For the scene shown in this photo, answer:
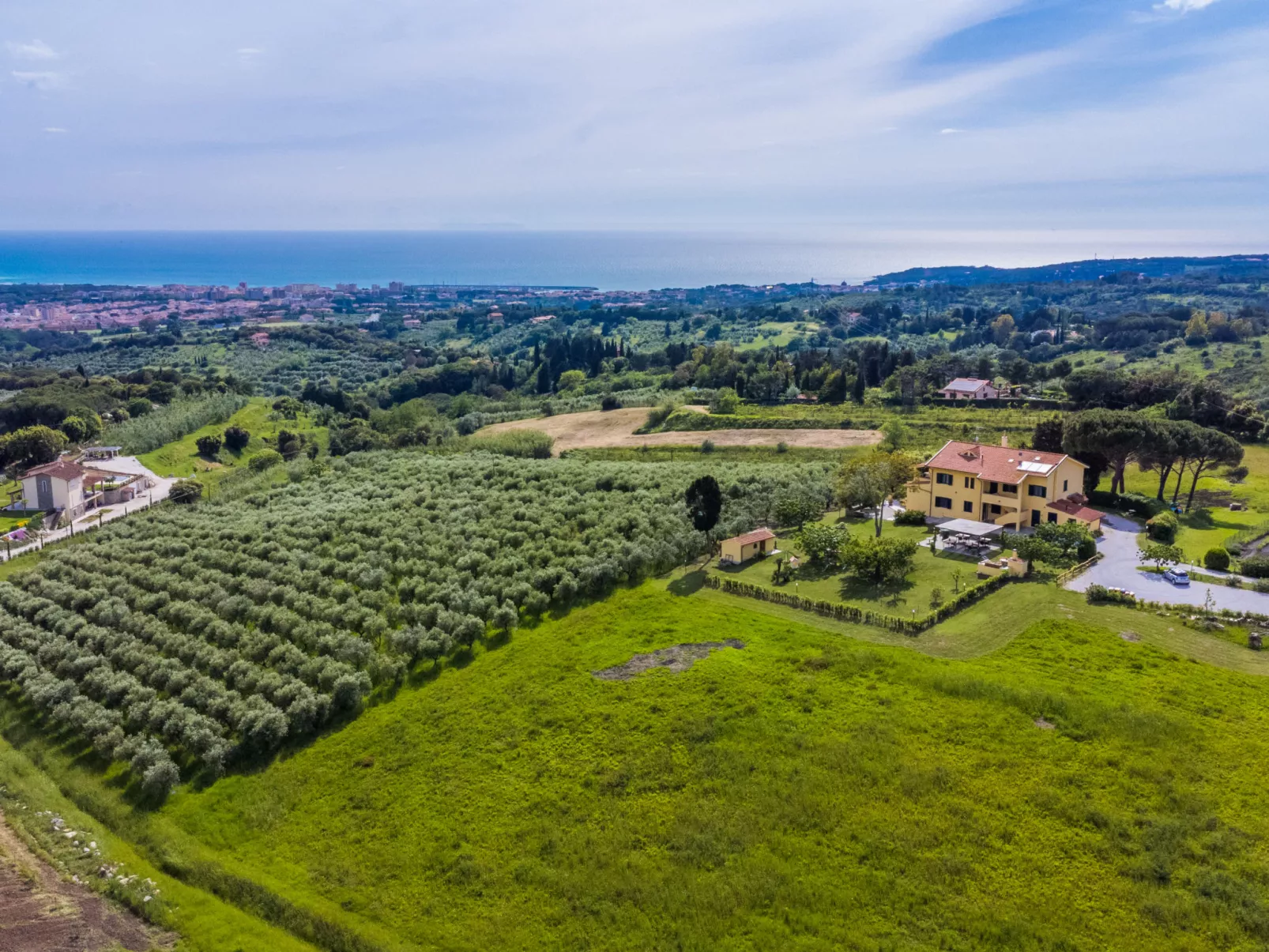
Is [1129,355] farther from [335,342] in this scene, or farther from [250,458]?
[335,342]

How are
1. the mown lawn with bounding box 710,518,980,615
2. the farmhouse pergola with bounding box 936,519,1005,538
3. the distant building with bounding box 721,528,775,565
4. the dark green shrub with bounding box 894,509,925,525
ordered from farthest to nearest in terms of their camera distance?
the dark green shrub with bounding box 894,509,925,525 < the distant building with bounding box 721,528,775,565 < the farmhouse pergola with bounding box 936,519,1005,538 < the mown lawn with bounding box 710,518,980,615

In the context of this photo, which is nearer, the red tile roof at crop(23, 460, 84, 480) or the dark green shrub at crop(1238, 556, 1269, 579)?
the dark green shrub at crop(1238, 556, 1269, 579)

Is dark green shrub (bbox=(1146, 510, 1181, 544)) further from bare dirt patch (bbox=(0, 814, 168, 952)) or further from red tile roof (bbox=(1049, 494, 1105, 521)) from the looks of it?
bare dirt patch (bbox=(0, 814, 168, 952))

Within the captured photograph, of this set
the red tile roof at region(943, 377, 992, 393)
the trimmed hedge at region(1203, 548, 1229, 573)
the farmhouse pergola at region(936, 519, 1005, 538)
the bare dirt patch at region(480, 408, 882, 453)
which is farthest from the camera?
the red tile roof at region(943, 377, 992, 393)

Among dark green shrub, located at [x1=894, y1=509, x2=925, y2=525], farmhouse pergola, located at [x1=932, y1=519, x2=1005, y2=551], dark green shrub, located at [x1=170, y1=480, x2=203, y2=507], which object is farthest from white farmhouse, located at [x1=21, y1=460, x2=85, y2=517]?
farmhouse pergola, located at [x1=932, y1=519, x2=1005, y2=551]

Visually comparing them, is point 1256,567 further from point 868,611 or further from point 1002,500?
point 868,611

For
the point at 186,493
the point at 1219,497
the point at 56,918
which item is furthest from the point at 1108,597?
the point at 186,493

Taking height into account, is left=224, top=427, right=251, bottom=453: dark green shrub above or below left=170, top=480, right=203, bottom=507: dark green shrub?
above
